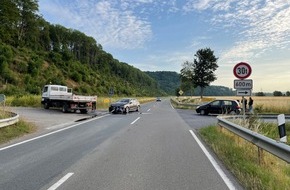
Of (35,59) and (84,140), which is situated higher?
(35,59)

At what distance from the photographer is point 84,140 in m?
12.1

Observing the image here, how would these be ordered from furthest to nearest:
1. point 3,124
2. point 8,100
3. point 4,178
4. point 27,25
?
point 27,25 → point 8,100 → point 3,124 → point 4,178

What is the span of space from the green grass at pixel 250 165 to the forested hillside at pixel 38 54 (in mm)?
44493

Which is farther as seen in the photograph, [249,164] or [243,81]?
[243,81]

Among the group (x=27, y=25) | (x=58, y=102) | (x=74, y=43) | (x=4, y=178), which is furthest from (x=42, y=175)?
(x=74, y=43)

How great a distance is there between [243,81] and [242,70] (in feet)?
1.47

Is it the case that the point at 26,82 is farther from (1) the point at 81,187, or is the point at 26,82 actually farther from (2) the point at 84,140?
(1) the point at 81,187

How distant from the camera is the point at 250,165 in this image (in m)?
7.43

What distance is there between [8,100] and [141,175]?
3457 cm

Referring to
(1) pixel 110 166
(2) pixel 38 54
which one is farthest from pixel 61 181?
(2) pixel 38 54

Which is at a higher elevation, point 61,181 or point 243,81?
point 243,81

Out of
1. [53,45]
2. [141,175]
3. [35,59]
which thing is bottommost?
[141,175]

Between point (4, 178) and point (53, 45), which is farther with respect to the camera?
point (53, 45)

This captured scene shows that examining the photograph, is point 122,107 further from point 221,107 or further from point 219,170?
point 219,170
